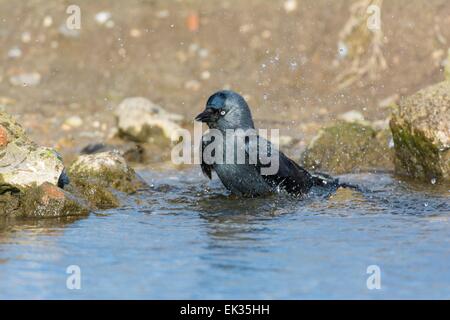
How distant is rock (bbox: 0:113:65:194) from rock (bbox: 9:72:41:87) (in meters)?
4.52

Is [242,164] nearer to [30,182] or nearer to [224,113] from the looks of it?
[224,113]

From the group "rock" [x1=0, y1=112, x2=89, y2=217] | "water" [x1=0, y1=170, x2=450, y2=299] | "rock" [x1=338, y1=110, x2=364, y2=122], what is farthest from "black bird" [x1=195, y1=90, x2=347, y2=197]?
"rock" [x1=338, y1=110, x2=364, y2=122]

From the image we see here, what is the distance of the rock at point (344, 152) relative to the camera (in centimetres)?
943

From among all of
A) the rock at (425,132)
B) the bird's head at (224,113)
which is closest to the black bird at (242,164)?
the bird's head at (224,113)

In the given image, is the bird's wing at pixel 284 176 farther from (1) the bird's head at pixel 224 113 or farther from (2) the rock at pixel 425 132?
(2) the rock at pixel 425 132

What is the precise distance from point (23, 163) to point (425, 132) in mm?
3407

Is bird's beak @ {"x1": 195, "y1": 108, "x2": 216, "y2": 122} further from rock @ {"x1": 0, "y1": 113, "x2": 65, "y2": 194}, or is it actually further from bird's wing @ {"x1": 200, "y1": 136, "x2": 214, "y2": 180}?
rock @ {"x1": 0, "y1": 113, "x2": 65, "y2": 194}

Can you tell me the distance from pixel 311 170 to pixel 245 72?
2762mm

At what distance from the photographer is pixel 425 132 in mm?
8500

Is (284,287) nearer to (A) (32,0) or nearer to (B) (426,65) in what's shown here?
(B) (426,65)

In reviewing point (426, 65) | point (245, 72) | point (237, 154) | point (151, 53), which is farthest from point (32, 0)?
point (237, 154)

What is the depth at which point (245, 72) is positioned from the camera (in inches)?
465

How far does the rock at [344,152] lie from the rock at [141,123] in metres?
1.74

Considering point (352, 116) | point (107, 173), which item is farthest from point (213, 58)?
point (107, 173)
